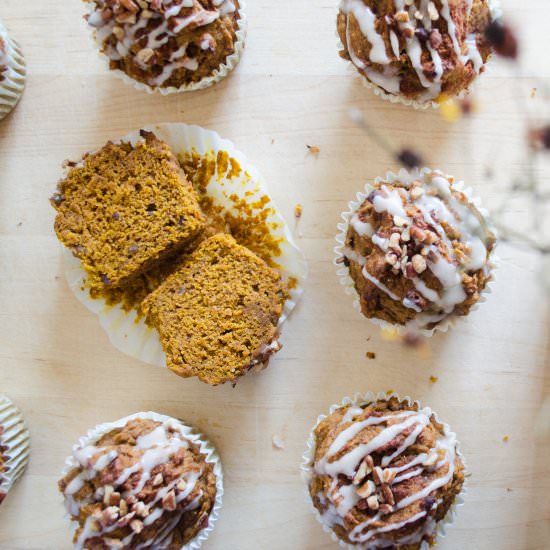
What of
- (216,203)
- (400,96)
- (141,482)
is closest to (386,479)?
(141,482)

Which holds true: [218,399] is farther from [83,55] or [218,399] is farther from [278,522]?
[83,55]

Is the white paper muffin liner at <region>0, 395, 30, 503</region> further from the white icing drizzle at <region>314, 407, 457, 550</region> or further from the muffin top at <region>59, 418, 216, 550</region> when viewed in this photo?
the white icing drizzle at <region>314, 407, 457, 550</region>

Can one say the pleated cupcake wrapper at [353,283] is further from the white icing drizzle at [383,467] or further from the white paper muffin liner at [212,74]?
the white paper muffin liner at [212,74]

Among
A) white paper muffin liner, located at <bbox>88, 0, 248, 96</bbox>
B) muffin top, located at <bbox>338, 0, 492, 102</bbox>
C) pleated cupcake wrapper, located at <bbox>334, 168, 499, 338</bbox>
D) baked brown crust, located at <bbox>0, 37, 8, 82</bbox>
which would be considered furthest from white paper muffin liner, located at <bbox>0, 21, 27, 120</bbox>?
pleated cupcake wrapper, located at <bbox>334, 168, 499, 338</bbox>

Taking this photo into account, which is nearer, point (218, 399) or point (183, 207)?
point (183, 207)

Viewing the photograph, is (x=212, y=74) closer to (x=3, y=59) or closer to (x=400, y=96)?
(x=400, y=96)

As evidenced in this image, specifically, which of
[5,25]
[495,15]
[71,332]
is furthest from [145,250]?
[495,15]
